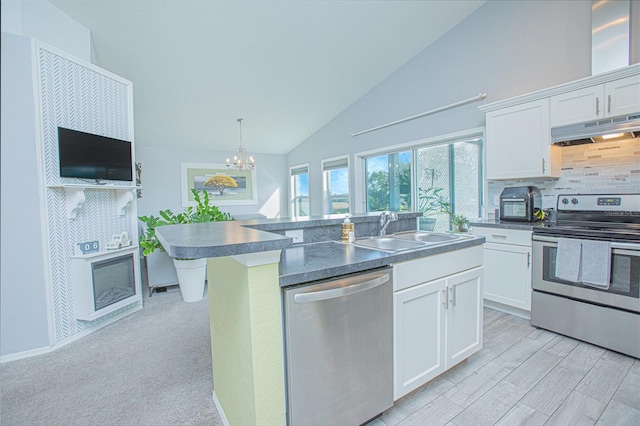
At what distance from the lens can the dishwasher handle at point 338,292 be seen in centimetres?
125

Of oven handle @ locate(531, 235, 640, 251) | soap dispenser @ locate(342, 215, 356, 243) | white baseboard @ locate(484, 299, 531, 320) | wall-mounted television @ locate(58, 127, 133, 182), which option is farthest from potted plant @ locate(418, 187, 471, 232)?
wall-mounted television @ locate(58, 127, 133, 182)

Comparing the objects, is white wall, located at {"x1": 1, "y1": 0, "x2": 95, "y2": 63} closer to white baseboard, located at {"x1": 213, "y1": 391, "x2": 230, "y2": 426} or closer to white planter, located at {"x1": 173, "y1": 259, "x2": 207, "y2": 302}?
white planter, located at {"x1": 173, "y1": 259, "x2": 207, "y2": 302}

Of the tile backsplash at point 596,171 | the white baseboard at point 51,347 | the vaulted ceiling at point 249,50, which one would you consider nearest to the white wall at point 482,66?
the vaulted ceiling at point 249,50

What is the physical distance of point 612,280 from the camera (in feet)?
7.41

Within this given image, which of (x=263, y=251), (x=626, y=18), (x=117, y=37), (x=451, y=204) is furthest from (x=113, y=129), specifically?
(x=626, y=18)

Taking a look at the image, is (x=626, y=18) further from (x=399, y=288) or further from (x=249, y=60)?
(x=249, y=60)

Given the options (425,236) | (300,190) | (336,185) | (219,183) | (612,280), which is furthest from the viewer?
(300,190)

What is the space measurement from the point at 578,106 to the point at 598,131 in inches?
10.8

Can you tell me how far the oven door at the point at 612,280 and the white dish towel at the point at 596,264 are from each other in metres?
0.04

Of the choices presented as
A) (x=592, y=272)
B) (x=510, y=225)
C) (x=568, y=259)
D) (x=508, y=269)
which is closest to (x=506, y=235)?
(x=510, y=225)

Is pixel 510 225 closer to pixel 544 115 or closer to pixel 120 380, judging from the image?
pixel 544 115

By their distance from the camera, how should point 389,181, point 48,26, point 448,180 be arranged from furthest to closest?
point 389,181
point 448,180
point 48,26

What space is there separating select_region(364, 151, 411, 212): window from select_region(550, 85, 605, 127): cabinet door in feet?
6.74

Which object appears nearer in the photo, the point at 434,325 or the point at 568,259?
the point at 434,325
